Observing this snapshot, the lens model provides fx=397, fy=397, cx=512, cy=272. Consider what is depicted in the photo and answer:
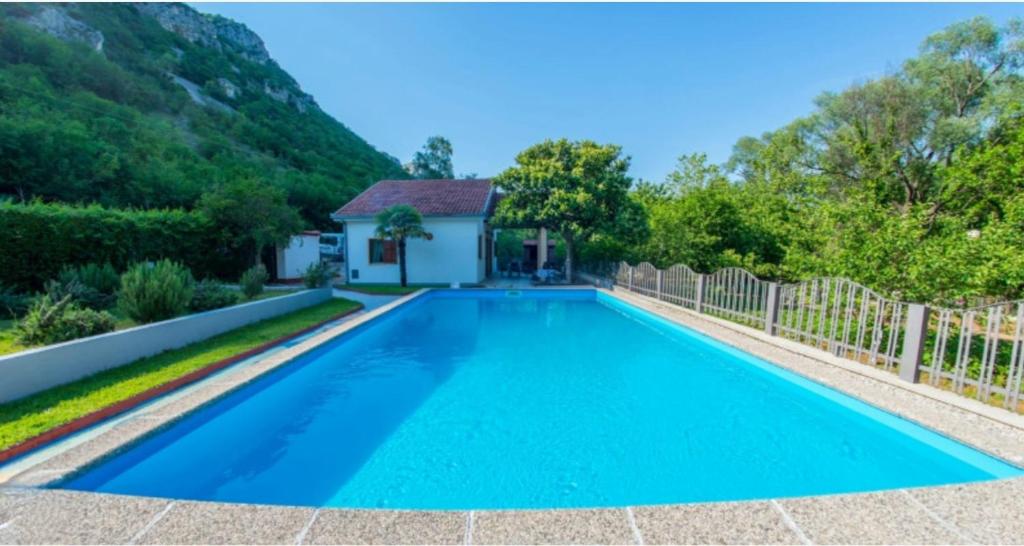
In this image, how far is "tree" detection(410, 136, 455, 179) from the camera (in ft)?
174

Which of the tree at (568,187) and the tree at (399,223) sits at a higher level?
the tree at (568,187)

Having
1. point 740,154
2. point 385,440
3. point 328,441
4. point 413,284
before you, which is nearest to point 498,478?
point 385,440

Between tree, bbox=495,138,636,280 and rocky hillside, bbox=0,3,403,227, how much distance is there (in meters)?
17.2

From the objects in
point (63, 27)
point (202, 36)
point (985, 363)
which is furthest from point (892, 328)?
point (202, 36)

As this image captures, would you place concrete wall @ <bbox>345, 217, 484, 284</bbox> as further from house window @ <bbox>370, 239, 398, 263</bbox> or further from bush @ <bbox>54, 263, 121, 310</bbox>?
bush @ <bbox>54, 263, 121, 310</bbox>

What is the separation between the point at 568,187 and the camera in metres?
15.0

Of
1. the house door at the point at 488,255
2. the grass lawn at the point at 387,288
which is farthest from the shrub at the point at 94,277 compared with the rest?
the house door at the point at 488,255

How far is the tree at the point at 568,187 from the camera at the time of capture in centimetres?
1484

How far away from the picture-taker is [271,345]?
21.7ft

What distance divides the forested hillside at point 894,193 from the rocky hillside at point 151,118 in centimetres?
2319

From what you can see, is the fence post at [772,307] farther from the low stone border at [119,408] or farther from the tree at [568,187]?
the low stone border at [119,408]

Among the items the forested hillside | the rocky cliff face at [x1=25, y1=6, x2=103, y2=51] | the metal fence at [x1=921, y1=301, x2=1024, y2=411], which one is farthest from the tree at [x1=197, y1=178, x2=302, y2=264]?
the rocky cliff face at [x1=25, y1=6, x2=103, y2=51]

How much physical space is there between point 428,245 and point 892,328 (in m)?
14.3

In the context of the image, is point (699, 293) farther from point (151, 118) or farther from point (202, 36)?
point (202, 36)
